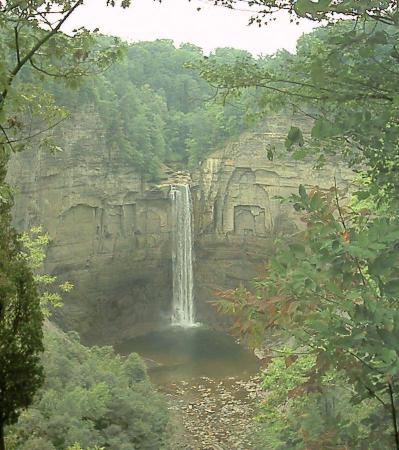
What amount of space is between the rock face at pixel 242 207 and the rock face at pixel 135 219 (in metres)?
0.05

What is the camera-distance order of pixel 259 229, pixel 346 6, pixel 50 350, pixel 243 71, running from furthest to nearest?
pixel 259 229
pixel 50 350
pixel 243 71
pixel 346 6

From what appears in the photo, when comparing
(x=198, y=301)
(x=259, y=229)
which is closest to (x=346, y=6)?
(x=259, y=229)

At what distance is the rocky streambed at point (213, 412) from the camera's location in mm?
A: 15227

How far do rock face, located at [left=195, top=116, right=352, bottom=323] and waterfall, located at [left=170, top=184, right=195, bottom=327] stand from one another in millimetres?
855

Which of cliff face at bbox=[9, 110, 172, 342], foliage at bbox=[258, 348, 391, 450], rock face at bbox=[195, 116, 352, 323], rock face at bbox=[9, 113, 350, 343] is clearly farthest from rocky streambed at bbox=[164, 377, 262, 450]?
cliff face at bbox=[9, 110, 172, 342]

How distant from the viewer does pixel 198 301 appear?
2953 cm

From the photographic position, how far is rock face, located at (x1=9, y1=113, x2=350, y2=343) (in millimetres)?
25094

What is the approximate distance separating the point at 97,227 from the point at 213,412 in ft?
40.4

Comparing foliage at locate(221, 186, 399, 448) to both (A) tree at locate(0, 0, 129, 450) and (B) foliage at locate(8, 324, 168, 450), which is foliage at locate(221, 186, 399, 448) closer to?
(A) tree at locate(0, 0, 129, 450)

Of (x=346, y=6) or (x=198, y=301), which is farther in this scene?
(x=198, y=301)

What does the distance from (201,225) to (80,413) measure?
65.7 feet

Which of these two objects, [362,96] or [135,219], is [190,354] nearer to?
[135,219]

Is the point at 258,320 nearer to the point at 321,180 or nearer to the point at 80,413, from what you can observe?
the point at 80,413

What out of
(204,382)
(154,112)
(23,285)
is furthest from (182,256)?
(23,285)
